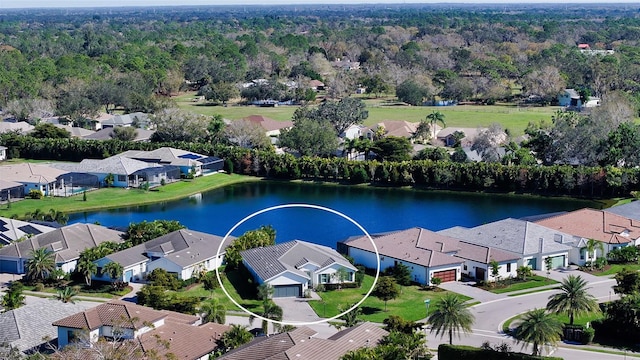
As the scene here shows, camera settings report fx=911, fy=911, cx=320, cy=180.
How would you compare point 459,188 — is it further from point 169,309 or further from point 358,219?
point 169,309

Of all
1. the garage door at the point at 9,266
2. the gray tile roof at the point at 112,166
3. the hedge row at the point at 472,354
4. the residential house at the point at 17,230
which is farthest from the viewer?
the gray tile roof at the point at 112,166

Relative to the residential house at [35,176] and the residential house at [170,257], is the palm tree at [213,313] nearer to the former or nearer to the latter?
the residential house at [170,257]

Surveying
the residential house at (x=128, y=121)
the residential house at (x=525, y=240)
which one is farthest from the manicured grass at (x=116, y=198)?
the residential house at (x=525, y=240)

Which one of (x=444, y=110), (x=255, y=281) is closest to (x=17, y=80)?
(x=444, y=110)

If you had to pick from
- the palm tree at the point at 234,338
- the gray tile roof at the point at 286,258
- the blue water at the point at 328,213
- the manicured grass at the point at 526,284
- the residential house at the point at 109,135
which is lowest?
the blue water at the point at 328,213

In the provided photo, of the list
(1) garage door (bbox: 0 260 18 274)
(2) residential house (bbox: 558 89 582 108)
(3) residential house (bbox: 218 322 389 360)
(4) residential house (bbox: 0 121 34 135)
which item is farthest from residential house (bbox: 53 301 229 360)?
(2) residential house (bbox: 558 89 582 108)

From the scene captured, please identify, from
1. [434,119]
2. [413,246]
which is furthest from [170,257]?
[434,119]

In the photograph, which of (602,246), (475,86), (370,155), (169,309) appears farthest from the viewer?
(475,86)
